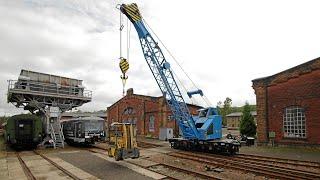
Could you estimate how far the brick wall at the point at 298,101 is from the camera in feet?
71.3

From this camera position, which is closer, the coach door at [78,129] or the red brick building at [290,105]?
the red brick building at [290,105]

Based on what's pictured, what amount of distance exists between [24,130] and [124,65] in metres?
10.7

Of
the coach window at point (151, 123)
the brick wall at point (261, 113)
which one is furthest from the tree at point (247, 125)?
the coach window at point (151, 123)

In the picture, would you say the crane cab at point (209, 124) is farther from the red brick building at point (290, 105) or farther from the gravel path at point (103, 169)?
the gravel path at point (103, 169)

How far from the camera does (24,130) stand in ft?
79.6

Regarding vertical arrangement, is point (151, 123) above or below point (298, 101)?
below

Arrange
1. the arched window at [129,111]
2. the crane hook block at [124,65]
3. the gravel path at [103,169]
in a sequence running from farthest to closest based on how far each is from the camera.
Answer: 1. the arched window at [129,111]
2. the crane hook block at [124,65]
3. the gravel path at [103,169]

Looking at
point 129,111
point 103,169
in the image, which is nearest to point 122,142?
point 103,169

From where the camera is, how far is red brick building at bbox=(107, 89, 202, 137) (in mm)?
34469

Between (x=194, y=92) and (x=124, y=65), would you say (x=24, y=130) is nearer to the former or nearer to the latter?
(x=124, y=65)

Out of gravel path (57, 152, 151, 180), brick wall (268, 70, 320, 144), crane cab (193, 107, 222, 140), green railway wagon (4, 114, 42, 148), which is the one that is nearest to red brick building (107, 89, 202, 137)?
crane cab (193, 107, 222, 140)

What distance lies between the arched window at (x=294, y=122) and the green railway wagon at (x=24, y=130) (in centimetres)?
2037

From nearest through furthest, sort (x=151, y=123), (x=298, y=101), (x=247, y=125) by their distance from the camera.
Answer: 1. (x=298, y=101)
2. (x=247, y=125)
3. (x=151, y=123)

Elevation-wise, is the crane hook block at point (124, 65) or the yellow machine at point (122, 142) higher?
the crane hook block at point (124, 65)
